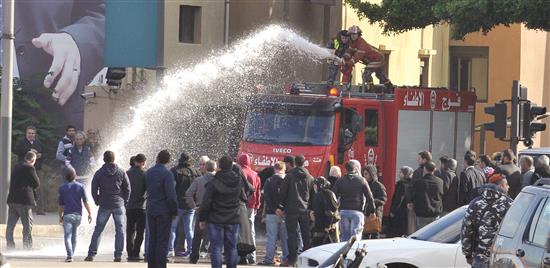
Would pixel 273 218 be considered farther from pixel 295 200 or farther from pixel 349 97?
pixel 349 97

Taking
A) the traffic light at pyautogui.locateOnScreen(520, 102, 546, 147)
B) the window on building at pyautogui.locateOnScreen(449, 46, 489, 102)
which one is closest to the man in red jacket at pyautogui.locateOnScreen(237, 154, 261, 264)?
the traffic light at pyautogui.locateOnScreen(520, 102, 546, 147)

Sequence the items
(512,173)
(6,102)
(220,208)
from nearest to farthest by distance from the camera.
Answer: (220,208) < (512,173) < (6,102)

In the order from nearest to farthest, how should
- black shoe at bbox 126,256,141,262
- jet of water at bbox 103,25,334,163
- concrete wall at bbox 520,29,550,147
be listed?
black shoe at bbox 126,256,141,262
jet of water at bbox 103,25,334,163
concrete wall at bbox 520,29,550,147

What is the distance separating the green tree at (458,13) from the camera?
3158cm

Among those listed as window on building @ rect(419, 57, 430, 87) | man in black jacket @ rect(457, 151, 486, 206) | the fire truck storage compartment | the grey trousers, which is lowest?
the grey trousers

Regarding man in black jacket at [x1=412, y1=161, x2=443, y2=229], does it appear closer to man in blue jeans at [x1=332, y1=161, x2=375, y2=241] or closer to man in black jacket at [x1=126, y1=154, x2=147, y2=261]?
man in blue jeans at [x1=332, y1=161, x2=375, y2=241]

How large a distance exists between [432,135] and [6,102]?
29.5 ft

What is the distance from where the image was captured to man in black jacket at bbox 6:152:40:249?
24.2m

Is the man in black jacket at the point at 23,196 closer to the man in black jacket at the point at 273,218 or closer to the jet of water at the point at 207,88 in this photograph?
the man in black jacket at the point at 273,218

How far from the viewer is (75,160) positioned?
29.3 metres

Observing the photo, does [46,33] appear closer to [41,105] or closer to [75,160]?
[41,105]

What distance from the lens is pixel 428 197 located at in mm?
24062

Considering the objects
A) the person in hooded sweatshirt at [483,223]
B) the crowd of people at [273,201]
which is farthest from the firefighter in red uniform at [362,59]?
the person in hooded sweatshirt at [483,223]

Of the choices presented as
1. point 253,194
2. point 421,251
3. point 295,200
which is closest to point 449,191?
point 295,200
